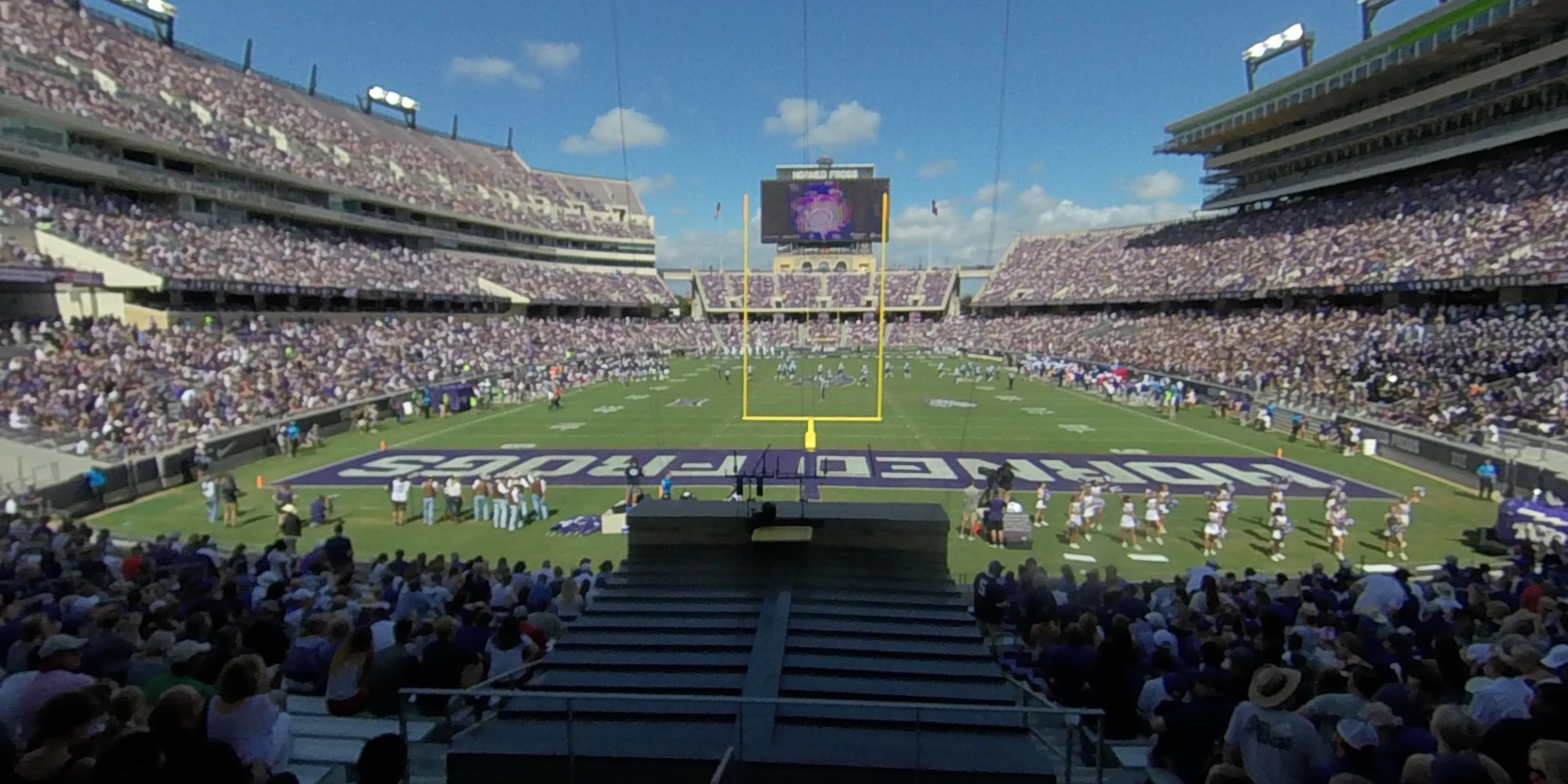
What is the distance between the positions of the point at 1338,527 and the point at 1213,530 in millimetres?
2084

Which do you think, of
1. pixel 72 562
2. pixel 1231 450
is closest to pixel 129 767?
pixel 72 562

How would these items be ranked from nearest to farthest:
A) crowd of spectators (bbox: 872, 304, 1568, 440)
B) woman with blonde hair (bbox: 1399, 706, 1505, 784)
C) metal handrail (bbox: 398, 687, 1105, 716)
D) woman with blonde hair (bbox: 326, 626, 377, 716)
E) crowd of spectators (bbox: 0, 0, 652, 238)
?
woman with blonde hair (bbox: 1399, 706, 1505, 784) → metal handrail (bbox: 398, 687, 1105, 716) → woman with blonde hair (bbox: 326, 626, 377, 716) → crowd of spectators (bbox: 872, 304, 1568, 440) → crowd of spectators (bbox: 0, 0, 652, 238)

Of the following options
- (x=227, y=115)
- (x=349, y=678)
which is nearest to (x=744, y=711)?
(x=349, y=678)

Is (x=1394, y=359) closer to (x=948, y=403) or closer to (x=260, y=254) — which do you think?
(x=948, y=403)

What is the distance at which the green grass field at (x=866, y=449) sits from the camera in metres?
14.1

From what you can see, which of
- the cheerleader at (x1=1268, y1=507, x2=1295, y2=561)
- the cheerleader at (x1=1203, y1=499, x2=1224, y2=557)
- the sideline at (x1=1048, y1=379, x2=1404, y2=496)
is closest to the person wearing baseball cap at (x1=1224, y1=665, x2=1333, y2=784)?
the cheerleader at (x1=1203, y1=499, x2=1224, y2=557)

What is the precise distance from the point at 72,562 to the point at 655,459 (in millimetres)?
13203

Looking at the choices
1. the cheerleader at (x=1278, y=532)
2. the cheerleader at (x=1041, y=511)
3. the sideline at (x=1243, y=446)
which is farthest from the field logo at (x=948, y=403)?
the cheerleader at (x=1278, y=532)

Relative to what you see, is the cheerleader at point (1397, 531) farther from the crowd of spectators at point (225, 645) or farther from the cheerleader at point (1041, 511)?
the crowd of spectators at point (225, 645)

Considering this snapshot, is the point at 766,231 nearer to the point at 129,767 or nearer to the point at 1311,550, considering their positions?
the point at 1311,550

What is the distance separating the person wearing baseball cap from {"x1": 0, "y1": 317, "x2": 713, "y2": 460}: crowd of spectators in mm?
22516

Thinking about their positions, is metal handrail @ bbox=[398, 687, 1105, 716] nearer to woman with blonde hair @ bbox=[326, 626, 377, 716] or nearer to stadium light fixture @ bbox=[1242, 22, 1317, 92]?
woman with blonde hair @ bbox=[326, 626, 377, 716]

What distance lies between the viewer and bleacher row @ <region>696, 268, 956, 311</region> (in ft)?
269

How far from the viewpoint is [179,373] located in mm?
25641
